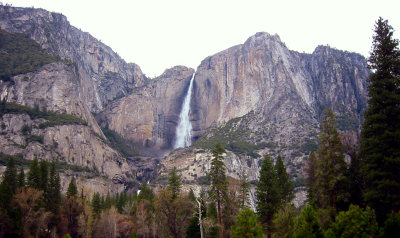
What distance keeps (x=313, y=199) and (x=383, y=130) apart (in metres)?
17.3

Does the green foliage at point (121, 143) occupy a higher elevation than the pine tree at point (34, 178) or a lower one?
higher

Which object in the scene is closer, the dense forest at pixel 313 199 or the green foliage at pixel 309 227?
the green foliage at pixel 309 227

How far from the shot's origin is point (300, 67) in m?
185

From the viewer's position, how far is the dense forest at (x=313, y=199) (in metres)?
30.2

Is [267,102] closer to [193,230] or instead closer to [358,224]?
[193,230]

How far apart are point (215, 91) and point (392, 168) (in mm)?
159245

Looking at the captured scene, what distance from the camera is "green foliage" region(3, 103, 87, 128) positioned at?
4627 inches

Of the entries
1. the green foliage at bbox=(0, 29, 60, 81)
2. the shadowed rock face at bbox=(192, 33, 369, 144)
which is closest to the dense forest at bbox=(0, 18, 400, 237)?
the green foliage at bbox=(0, 29, 60, 81)

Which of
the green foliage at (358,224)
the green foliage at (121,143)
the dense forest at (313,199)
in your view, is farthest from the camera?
the green foliage at (121,143)

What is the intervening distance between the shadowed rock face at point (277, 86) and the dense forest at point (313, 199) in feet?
308

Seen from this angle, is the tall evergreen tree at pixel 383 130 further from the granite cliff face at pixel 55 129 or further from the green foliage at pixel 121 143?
the green foliage at pixel 121 143

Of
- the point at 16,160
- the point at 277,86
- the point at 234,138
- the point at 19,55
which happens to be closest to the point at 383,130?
the point at 16,160

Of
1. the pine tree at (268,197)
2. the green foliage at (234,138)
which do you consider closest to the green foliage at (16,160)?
the green foliage at (234,138)

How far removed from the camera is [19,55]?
143875mm
